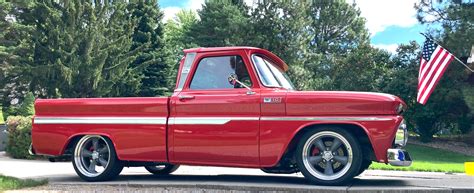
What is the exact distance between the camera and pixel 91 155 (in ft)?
23.3

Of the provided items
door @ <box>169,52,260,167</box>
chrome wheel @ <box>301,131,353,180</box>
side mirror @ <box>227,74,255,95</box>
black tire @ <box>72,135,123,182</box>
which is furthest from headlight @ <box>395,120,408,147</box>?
black tire @ <box>72,135,123,182</box>

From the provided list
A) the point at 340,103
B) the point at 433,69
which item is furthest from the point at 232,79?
the point at 433,69

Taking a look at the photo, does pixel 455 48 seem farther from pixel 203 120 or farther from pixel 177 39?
pixel 177 39

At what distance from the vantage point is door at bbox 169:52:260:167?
6066 mm

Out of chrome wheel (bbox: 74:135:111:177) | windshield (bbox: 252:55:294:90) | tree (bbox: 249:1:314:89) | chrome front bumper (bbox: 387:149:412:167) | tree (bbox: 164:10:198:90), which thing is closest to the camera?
chrome front bumper (bbox: 387:149:412:167)

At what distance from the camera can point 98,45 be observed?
33719 mm

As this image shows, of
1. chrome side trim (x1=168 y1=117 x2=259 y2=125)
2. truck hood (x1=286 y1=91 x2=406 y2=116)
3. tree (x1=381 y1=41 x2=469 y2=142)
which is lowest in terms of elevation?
tree (x1=381 y1=41 x2=469 y2=142)

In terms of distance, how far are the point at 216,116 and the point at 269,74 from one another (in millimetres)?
963

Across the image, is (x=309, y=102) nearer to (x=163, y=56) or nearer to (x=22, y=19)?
(x=163, y=56)

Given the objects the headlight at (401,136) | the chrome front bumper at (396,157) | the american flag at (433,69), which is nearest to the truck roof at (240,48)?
the headlight at (401,136)

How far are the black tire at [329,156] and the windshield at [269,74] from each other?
969 mm

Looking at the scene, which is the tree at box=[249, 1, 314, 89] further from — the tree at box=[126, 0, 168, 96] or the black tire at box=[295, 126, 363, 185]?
the black tire at box=[295, 126, 363, 185]

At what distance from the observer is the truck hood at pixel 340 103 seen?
5.62m

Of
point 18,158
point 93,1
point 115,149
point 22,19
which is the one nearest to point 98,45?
point 93,1
